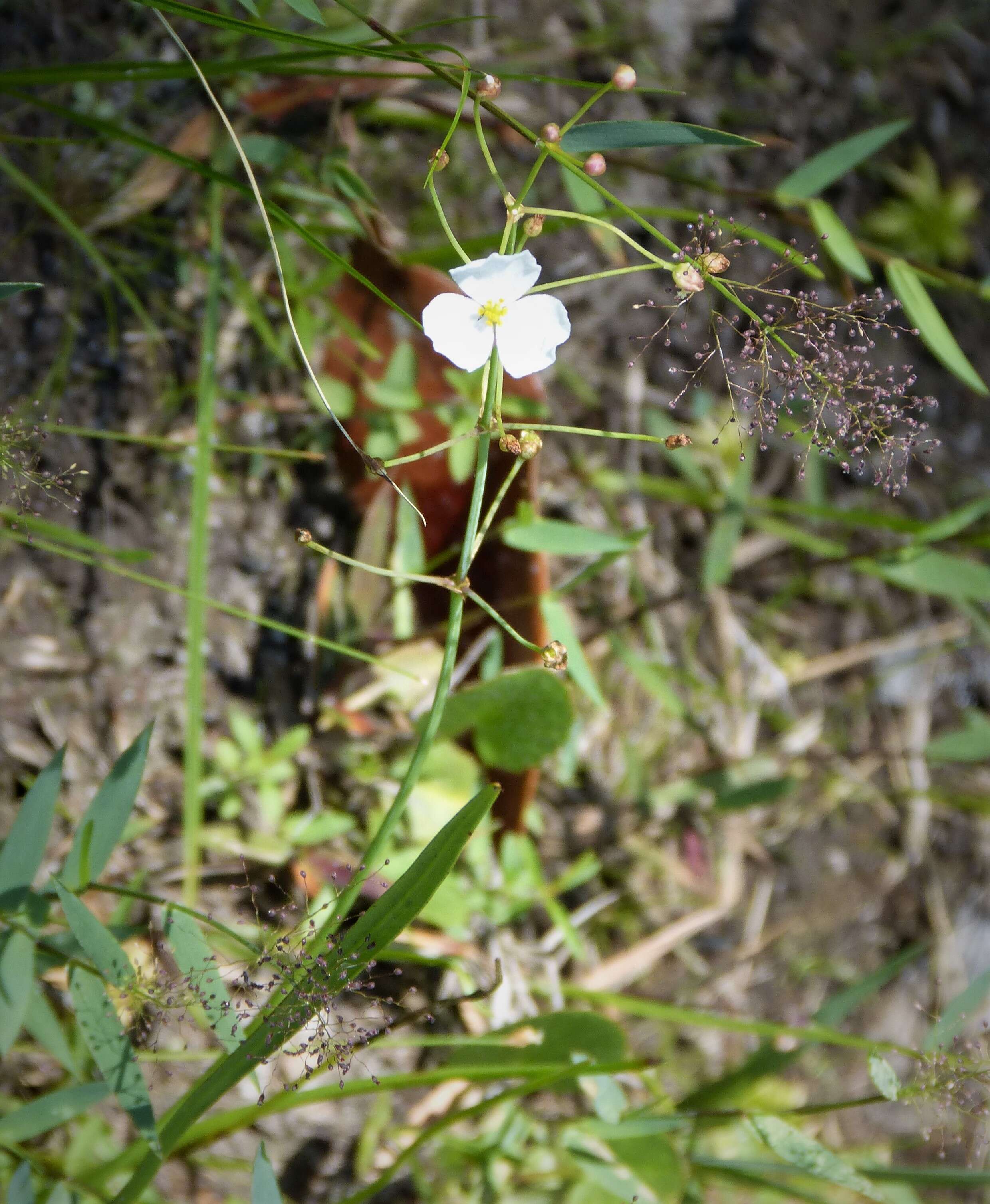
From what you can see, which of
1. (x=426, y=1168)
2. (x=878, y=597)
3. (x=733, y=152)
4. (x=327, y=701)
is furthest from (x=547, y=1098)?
(x=733, y=152)

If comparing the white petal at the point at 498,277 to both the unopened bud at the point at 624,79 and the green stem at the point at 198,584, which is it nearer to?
the unopened bud at the point at 624,79

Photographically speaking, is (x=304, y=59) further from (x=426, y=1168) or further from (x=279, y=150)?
(x=426, y=1168)

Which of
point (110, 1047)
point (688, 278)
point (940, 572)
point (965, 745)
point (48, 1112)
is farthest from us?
point (965, 745)

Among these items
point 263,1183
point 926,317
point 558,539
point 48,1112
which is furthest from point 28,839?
point 926,317

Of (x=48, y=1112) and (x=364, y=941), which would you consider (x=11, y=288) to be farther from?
(x=48, y=1112)

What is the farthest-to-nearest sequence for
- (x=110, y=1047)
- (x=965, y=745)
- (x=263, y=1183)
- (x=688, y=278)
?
(x=965, y=745) → (x=110, y=1047) → (x=263, y=1183) → (x=688, y=278)

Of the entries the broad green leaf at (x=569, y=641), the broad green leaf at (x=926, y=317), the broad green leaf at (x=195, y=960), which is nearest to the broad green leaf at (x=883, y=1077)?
the broad green leaf at (x=569, y=641)
